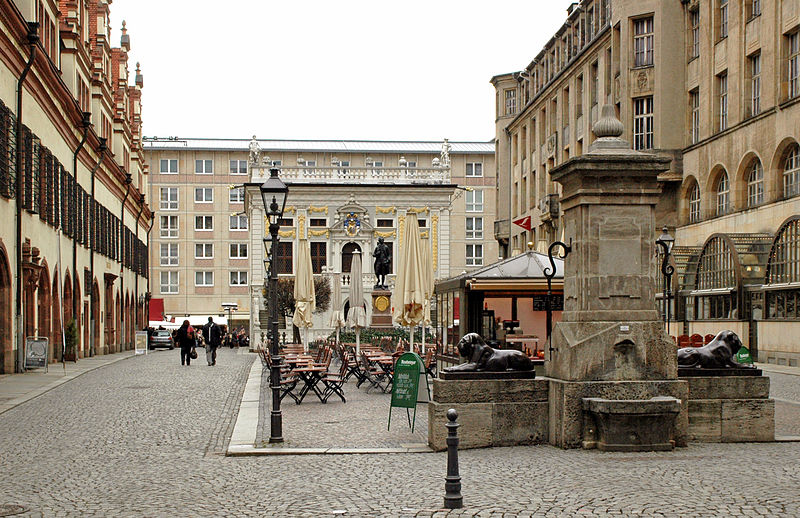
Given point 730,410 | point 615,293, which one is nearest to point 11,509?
point 615,293

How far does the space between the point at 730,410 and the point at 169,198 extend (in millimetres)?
83806

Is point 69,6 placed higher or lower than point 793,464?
higher

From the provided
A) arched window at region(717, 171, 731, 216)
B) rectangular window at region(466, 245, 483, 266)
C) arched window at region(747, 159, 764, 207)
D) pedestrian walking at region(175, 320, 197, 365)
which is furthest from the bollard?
rectangular window at region(466, 245, 483, 266)

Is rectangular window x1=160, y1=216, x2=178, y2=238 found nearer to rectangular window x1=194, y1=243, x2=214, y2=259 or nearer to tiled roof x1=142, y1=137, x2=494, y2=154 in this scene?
rectangular window x1=194, y1=243, x2=214, y2=259

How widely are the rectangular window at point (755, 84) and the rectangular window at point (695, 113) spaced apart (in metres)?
5.22

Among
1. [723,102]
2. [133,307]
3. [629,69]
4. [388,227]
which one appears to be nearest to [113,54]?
[133,307]

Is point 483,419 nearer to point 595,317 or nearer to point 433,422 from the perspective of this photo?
point 433,422

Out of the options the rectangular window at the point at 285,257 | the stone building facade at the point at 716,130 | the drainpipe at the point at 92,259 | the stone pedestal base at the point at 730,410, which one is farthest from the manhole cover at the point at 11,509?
the rectangular window at the point at 285,257

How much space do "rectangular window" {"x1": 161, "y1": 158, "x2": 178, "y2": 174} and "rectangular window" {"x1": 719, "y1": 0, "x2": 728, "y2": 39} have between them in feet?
202

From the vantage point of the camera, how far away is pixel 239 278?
9188cm

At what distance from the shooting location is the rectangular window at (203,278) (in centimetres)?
9188

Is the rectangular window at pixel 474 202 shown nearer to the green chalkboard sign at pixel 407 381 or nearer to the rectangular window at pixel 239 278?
the rectangular window at pixel 239 278

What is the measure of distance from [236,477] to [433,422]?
262 cm

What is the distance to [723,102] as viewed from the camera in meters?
40.4
